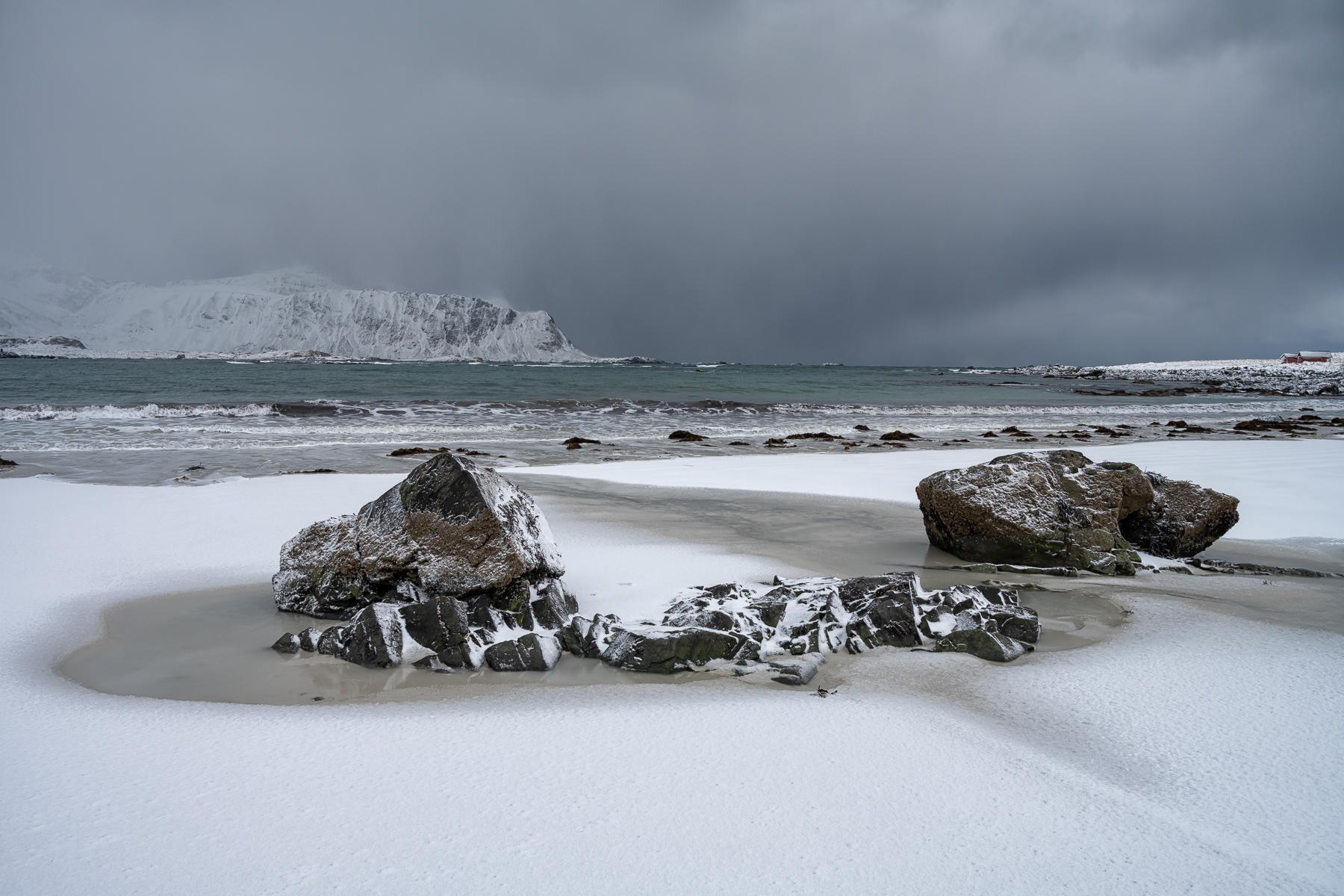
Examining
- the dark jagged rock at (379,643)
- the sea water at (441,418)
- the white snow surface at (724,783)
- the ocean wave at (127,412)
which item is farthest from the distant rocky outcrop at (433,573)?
the ocean wave at (127,412)

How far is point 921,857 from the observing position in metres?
1.90

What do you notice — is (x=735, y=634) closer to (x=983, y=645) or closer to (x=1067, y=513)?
(x=983, y=645)

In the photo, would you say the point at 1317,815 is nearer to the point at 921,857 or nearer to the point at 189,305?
the point at 921,857

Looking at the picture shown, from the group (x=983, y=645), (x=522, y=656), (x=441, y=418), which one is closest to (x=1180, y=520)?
(x=983, y=645)

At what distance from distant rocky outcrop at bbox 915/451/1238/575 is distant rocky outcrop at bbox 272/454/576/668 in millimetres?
3280

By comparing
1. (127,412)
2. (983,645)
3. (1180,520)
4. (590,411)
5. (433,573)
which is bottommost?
(983,645)

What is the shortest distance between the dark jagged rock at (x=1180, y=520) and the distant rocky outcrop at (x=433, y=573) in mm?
4866

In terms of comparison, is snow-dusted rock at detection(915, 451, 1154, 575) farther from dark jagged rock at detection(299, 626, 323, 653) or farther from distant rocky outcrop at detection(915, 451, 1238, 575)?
dark jagged rock at detection(299, 626, 323, 653)

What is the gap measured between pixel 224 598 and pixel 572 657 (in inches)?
97.0

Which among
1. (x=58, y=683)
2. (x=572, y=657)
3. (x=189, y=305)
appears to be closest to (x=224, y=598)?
(x=58, y=683)

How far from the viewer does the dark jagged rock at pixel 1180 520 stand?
5.63 metres

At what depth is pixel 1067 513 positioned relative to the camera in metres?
5.38

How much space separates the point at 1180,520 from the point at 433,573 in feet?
18.9

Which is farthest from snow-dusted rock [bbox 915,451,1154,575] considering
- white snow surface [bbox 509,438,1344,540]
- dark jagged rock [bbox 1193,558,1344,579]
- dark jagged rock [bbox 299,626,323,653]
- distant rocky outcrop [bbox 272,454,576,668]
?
dark jagged rock [bbox 299,626,323,653]
